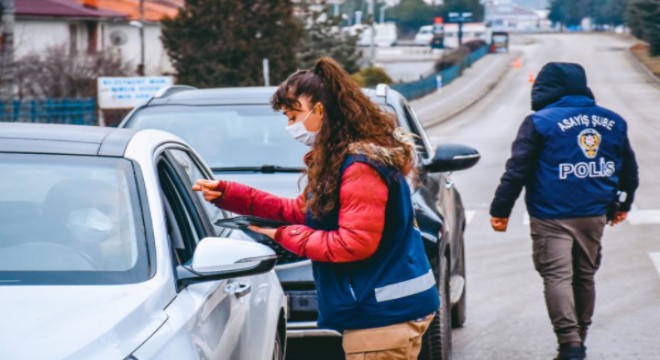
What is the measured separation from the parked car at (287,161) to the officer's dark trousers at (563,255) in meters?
0.57


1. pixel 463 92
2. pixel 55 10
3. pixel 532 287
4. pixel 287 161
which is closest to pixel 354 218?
pixel 287 161

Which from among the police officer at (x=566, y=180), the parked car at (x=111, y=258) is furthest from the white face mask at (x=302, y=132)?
the police officer at (x=566, y=180)

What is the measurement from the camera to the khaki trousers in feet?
14.5

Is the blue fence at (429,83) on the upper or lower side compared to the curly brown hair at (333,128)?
lower

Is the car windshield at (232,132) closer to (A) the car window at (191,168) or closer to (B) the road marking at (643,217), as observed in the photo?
(A) the car window at (191,168)

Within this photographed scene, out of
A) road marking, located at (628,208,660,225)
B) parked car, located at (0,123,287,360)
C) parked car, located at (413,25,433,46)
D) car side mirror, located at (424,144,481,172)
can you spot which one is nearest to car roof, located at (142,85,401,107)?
car side mirror, located at (424,144,481,172)

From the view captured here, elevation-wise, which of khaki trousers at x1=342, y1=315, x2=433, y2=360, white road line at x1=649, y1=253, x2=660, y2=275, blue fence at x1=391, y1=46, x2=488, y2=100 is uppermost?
khaki trousers at x1=342, y1=315, x2=433, y2=360

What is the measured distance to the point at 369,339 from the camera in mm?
4414

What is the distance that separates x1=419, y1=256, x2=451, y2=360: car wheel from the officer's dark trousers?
578mm

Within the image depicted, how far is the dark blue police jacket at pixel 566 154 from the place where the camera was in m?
7.05

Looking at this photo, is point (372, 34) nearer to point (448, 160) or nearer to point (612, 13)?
point (448, 160)

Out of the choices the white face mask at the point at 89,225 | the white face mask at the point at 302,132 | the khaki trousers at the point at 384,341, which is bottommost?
the khaki trousers at the point at 384,341

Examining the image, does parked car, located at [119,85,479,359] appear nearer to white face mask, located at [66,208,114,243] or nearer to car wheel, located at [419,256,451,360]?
car wheel, located at [419,256,451,360]

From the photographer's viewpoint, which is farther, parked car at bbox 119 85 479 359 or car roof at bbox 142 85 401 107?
car roof at bbox 142 85 401 107
